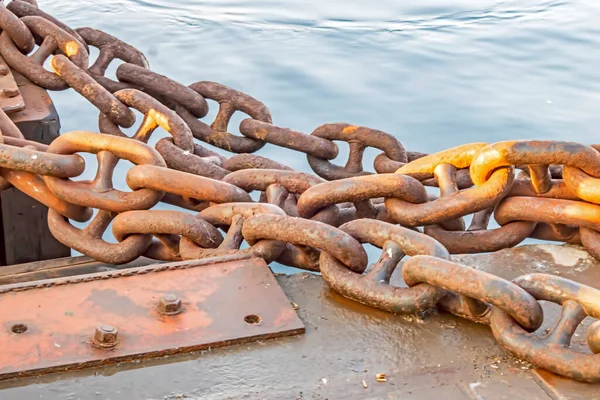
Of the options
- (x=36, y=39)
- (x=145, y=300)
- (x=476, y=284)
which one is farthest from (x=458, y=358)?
(x=36, y=39)

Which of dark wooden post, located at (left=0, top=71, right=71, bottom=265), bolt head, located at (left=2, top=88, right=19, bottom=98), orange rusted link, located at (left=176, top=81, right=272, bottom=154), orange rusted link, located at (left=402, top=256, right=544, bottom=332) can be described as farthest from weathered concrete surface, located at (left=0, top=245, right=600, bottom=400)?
bolt head, located at (left=2, top=88, right=19, bottom=98)

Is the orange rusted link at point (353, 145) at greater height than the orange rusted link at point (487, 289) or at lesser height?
lesser

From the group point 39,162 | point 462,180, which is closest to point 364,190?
point 462,180

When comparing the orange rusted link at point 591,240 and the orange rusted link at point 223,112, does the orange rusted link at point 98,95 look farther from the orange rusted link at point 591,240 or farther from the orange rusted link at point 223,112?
the orange rusted link at point 591,240

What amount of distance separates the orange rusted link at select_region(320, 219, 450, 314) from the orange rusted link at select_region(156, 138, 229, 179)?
0.64 m

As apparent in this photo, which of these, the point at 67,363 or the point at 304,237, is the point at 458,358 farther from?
the point at 67,363

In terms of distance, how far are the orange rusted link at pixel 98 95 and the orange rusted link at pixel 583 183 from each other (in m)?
1.42

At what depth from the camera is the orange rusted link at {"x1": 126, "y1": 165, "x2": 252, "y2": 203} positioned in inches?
80.0

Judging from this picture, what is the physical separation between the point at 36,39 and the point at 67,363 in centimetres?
190

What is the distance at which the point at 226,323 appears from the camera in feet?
5.89

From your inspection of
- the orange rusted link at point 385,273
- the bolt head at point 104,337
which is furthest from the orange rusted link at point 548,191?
the bolt head at point 104,337

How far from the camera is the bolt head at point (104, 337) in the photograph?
5.61 ft

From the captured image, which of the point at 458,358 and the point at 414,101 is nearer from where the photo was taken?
the point at 458,358

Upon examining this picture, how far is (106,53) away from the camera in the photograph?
334 centimetres
